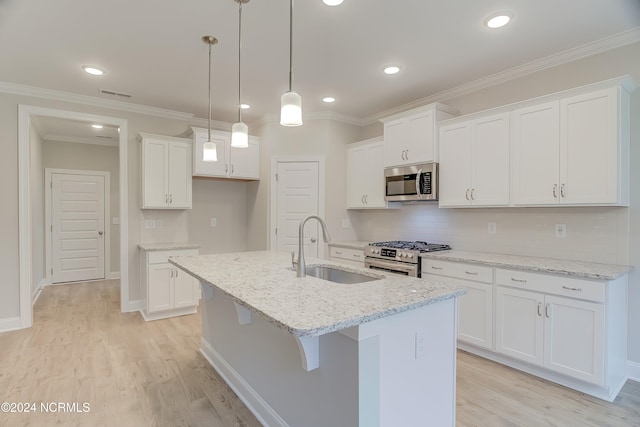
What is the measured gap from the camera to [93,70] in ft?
10.6

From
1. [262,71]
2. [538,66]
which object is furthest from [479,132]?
[262,71]

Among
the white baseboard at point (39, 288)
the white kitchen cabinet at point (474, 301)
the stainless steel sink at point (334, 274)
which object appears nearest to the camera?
the stainless steel sink at point (334, 274)

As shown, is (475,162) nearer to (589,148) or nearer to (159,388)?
(589,148)

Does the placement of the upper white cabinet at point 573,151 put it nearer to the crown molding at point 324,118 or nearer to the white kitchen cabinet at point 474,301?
the white kitchen cabinet at point 474,301

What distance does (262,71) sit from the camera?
3291mm

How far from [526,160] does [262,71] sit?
8.43 feet

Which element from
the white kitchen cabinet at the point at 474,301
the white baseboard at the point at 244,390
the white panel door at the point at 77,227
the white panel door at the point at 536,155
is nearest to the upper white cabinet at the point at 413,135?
the white panel door at the point at 536,155

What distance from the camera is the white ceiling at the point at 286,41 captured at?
227 cm

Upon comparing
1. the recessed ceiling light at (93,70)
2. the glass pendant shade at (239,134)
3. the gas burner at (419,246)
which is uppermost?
the recessed ceiling light at (93,70)

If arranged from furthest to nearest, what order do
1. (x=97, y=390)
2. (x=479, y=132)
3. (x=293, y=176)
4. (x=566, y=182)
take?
1. (x=293, y=176)
2. (x=479, y=132)
3. (x=566, y=182)
4. (x=97, y=390)

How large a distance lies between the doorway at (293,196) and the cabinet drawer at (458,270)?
66.7 inches

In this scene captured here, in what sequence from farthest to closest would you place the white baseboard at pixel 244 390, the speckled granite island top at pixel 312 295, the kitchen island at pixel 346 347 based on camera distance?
the white baseboard at pixel 244 390 → the kitchen island at pixel 346 347 → the speckled granite island top at pixel 312 295

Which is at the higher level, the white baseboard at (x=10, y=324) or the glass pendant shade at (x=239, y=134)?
the glass pendant shade at (x=239, y=134)

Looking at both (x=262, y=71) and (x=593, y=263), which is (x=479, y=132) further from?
(x=262, y=71)
